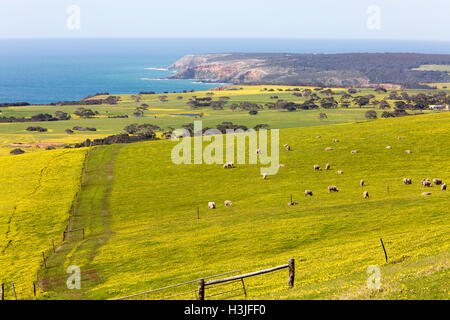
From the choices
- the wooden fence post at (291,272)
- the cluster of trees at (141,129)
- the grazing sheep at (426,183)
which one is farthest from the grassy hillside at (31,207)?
the cluster of trees at (141,129)

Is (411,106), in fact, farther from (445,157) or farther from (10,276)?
(10,276)

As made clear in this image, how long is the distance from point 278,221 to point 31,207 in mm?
33356

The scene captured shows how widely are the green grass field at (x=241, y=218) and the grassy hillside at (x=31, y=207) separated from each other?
0.21m

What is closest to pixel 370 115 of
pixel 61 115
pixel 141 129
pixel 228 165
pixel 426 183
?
pixel 141 129

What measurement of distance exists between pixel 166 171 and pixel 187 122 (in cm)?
9802

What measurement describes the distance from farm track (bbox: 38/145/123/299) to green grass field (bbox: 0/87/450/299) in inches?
8.7

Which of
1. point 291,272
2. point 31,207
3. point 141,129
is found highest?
point 291,272

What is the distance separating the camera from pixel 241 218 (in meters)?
53.9

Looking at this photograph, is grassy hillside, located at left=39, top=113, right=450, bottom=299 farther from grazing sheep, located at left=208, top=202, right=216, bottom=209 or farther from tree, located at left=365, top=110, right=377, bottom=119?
tree, located at left=365, top=110, right=377, bottom=119

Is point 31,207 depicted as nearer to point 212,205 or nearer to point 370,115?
point 212,205
